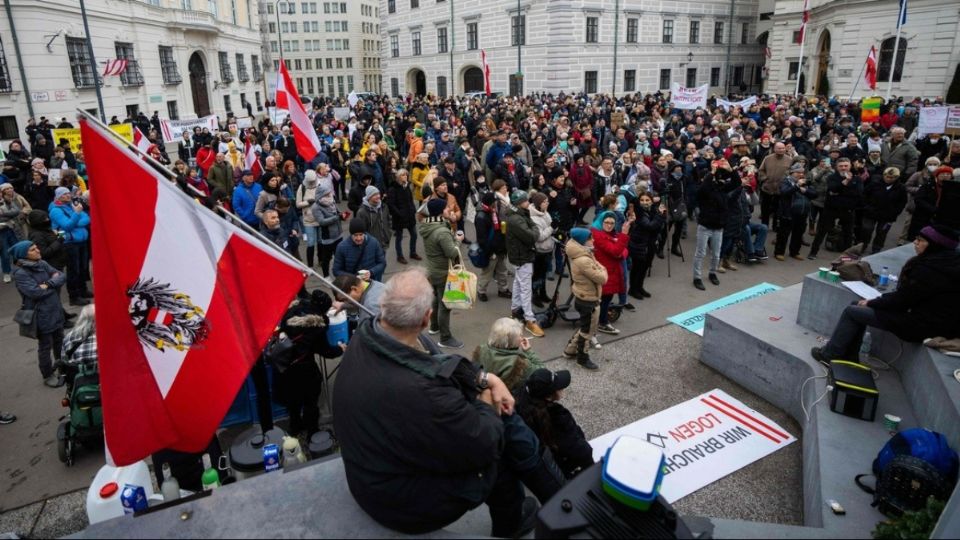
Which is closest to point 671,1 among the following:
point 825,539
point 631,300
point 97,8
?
point 97,8

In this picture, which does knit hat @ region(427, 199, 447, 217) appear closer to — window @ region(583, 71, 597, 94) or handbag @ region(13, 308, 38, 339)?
handbag @ region(13, 308, 38, 339)

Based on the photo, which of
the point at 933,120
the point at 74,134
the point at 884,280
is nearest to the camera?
the point at 884,280

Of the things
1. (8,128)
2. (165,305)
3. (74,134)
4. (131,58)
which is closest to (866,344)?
(165,305)

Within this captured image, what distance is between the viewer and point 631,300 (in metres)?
9.17

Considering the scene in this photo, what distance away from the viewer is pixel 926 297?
17.2 ft

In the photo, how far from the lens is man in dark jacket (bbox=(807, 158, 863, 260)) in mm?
10430

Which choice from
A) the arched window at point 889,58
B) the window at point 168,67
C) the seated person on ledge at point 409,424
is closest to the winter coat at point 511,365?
the seated person on ledge at point 409,424

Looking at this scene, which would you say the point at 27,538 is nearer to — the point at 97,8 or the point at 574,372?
the point at 574,372

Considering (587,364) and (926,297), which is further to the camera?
(587,364)

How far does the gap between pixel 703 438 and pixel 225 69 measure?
43.8 metres

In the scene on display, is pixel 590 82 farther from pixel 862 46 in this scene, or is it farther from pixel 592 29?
pixel 862 46

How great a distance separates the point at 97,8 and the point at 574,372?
1190 inches

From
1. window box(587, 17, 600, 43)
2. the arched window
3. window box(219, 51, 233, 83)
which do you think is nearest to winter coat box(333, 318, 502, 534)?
the arched window

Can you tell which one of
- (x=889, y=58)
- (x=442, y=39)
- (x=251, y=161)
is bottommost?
(x=251, y=161)
